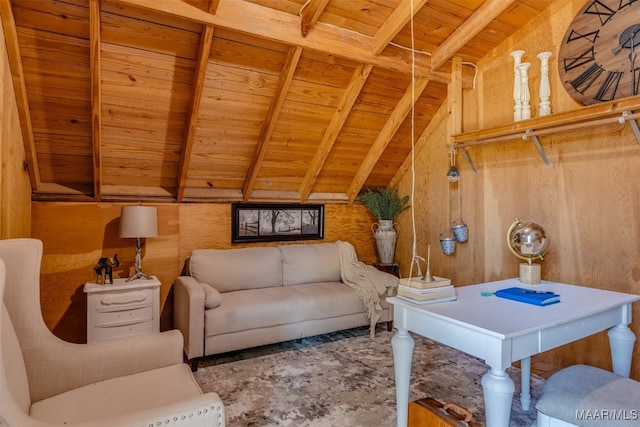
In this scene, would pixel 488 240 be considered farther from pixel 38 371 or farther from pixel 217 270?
pixel 38 371

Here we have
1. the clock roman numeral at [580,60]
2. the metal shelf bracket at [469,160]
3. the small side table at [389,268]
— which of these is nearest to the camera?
the clock roman numeral at [580,60]

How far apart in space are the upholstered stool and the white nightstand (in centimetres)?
274

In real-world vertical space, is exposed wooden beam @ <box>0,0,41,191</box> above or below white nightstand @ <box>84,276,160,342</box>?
above

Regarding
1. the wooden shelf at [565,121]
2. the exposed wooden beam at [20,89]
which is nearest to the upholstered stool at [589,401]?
the wooden shelf at [565,121]

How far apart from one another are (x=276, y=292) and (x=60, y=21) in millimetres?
2543

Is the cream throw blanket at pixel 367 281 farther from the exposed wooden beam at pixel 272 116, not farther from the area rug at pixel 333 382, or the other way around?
the exposed wooden beam at pixel 272 116

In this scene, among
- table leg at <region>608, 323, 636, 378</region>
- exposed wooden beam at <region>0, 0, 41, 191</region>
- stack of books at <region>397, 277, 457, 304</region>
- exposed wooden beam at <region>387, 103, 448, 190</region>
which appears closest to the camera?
stack of books at <region>397, 277, 457, 304</region>

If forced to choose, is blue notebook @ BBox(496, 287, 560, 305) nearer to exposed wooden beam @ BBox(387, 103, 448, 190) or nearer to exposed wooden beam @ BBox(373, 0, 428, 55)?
exposed wooden beam @ BBox(373, 0, 428, 55)

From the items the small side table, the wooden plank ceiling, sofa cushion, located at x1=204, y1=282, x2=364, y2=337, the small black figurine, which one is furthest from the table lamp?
the small side table

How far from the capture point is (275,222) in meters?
4.17

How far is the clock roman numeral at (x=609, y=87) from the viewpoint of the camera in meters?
2.41

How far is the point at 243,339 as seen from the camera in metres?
3.07

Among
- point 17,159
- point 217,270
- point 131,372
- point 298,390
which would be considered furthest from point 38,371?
point 217,270

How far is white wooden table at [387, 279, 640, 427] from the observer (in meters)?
1.43
